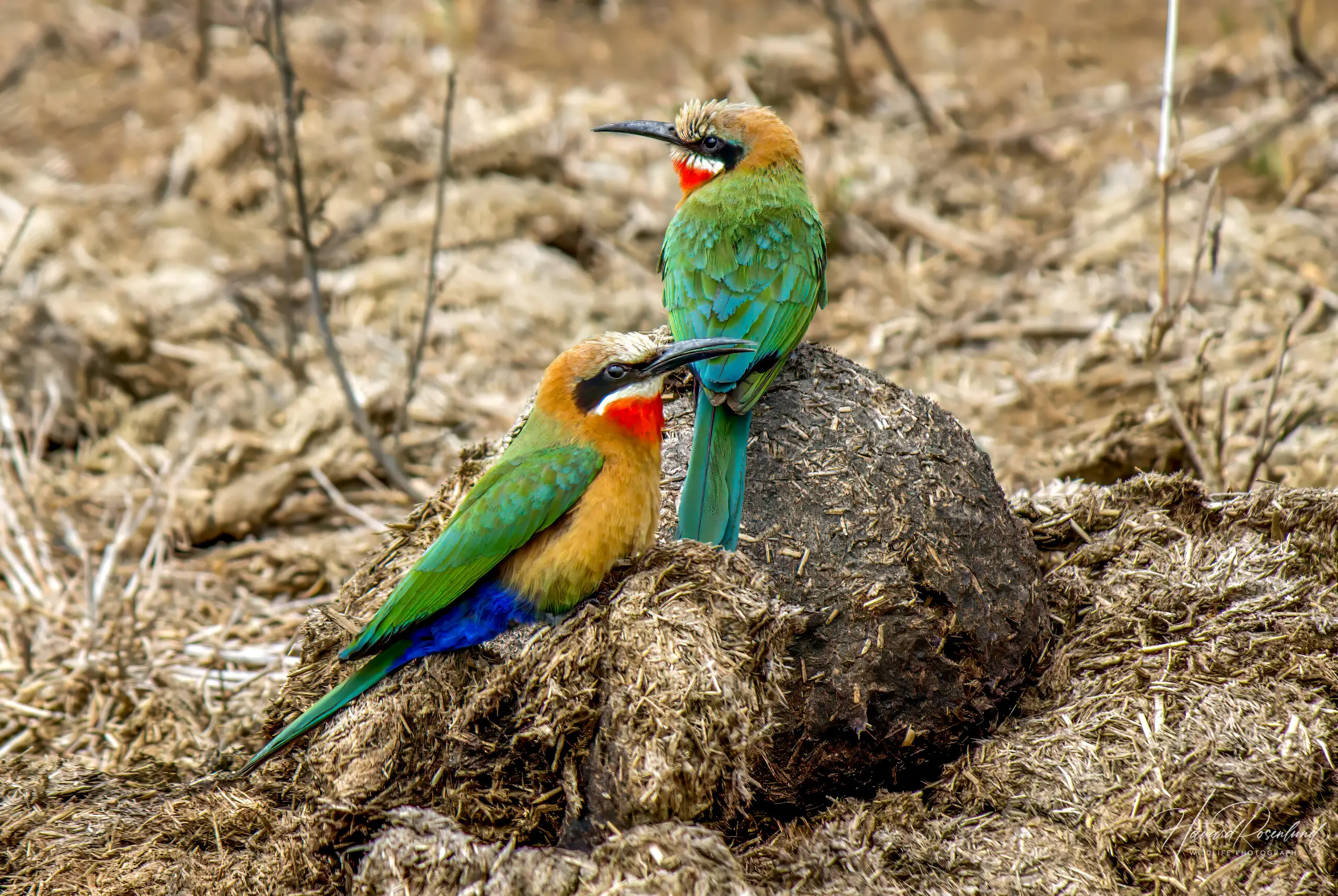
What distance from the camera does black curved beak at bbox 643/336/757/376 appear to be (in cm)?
355

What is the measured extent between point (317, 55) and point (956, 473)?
994 centimetres

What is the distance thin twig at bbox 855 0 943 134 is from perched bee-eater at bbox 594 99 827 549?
16.0ft

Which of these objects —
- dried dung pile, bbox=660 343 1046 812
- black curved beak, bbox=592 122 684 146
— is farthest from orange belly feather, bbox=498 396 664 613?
black curved beak, bbox=592 122 684 146

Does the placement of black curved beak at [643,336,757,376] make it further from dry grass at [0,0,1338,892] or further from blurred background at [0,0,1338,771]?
blurred background at [0,0,1338,771]

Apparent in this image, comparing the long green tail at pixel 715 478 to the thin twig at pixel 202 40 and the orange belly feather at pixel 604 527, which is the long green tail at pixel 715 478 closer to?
the orange belly feather at pixel 604 527

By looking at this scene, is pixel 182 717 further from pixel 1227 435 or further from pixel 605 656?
pixel 1227 435

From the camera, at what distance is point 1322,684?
3590 mm

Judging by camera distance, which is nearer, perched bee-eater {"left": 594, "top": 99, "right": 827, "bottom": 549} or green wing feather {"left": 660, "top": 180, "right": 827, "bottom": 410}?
perched bee-eater {"left": 594, "top": 99, "right": 827, "bottom": 549}

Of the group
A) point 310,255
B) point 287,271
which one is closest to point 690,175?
point 310,255

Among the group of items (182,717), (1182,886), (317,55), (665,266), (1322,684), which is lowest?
(182,717)

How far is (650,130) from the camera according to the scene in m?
5.04

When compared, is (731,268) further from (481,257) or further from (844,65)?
(844,65)

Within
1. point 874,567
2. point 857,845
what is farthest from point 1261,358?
point 857,845

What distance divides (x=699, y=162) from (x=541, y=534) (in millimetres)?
1973
